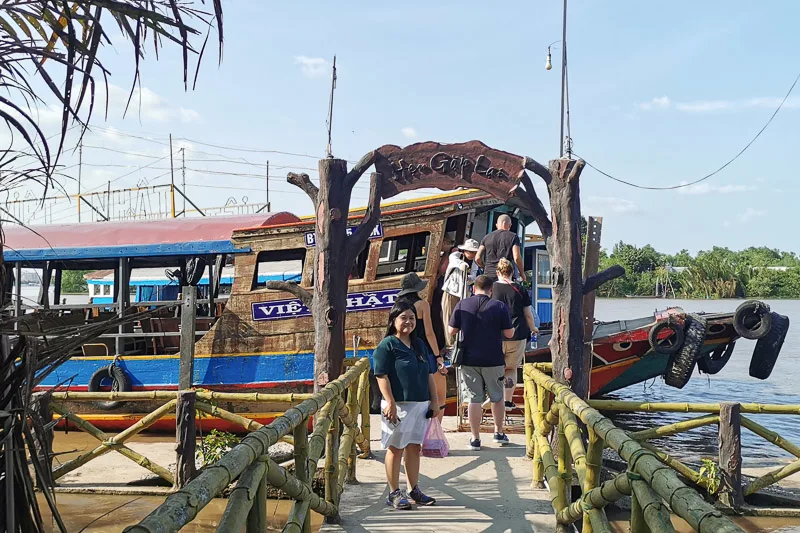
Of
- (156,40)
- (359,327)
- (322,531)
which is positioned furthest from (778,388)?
(156,40)

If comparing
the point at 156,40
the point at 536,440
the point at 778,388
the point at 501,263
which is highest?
the point at 156,40

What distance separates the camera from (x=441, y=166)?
7.03 metres

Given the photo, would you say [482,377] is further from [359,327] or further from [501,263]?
[359,327]

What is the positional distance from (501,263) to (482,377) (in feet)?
4.54

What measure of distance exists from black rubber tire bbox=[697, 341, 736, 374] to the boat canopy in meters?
6.78

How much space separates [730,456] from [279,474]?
4928 millimetres

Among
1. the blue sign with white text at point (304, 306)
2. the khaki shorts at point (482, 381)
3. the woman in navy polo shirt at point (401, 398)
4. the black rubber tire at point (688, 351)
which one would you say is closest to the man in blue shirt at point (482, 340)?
the khaki shorts at point (482, 381)

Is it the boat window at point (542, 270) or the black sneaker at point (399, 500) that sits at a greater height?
the boat window at point (542, 270)

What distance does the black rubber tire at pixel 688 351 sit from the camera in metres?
10.5

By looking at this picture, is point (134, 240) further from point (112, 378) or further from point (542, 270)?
point (542, 270)

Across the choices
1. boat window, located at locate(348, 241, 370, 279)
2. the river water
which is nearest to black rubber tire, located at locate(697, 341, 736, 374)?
the river water

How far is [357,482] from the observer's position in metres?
6.06

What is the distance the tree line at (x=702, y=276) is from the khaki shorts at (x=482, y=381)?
5707cm

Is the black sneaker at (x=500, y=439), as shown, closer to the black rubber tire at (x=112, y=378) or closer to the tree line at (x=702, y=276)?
the black rubber tire at (x=112, y=378)
